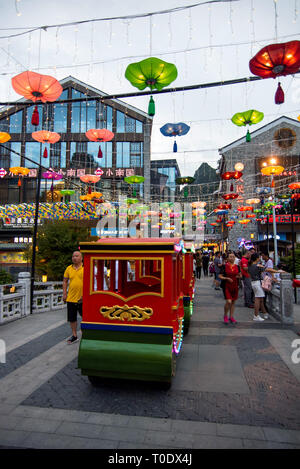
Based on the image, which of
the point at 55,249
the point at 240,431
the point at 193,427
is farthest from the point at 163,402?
the point at 55,249

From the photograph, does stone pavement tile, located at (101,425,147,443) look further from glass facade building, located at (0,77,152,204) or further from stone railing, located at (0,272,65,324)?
glass facade building, located at (0,77,152,204)

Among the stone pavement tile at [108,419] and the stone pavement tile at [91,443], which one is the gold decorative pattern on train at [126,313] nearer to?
the stone pavement tile at [108,419]

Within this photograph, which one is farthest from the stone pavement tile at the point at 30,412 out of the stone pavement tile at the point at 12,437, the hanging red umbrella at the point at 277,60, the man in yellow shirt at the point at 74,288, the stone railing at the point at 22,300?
the hanging red umbrella at the point at 277,60

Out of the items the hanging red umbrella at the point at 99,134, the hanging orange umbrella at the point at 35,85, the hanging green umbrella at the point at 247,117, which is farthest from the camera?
the hanging red umbrella at the point at 99,134

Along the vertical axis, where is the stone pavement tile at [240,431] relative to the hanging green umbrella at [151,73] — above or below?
below

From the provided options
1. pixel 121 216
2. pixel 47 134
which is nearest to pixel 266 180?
pixel 121 216

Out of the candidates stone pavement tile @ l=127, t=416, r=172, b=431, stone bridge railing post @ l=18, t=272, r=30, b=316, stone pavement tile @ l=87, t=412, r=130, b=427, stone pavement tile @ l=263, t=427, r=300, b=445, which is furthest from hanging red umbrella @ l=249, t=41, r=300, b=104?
stone bridge railing post @ l=18, t=272, r=30, b=316

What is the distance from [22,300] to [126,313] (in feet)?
20.7

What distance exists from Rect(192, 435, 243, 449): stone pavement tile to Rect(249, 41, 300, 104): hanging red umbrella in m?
6.55

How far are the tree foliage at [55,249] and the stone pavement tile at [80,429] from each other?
29.2 ft

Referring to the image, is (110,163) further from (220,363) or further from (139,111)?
(220,363)

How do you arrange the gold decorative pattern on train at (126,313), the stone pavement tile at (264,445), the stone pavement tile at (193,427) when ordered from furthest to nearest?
the gold decorative pattern on train at (126,313) → the stone pavement tile at (193,427) → the stone pavement tile at (264,445)

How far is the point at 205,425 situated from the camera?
3.44 m

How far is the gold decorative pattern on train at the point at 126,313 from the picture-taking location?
4.31 m
